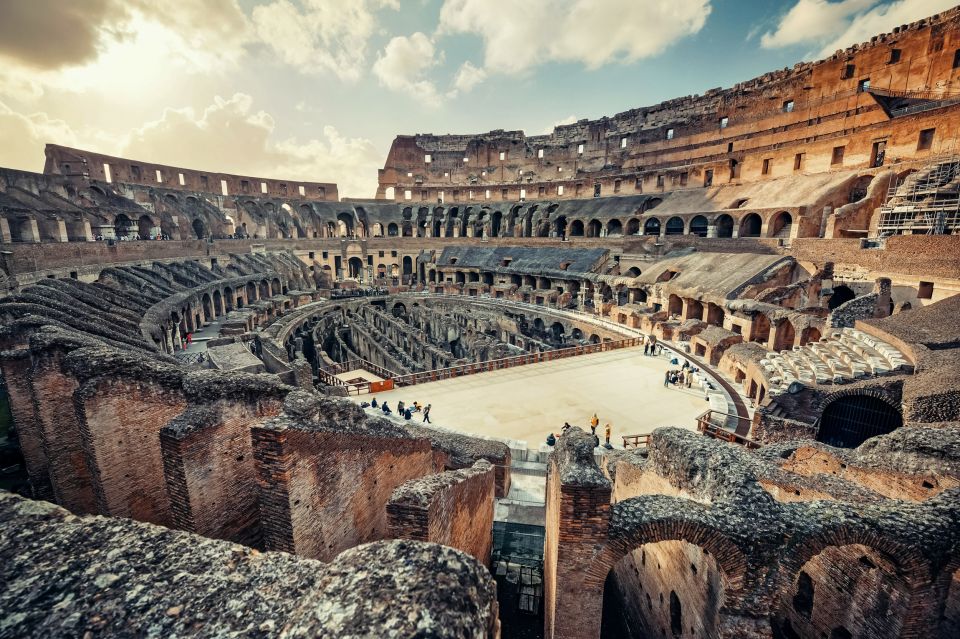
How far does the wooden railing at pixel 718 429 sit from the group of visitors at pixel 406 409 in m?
8.79

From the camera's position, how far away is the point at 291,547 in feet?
16.0

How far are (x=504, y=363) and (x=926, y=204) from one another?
21.4 m

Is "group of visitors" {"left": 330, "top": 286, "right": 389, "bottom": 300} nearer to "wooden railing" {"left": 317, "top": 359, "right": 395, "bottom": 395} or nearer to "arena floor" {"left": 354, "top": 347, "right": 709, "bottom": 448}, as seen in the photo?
"wooden railing" {"left": 317, "top": 359, "right": 395, "bottom": 395}

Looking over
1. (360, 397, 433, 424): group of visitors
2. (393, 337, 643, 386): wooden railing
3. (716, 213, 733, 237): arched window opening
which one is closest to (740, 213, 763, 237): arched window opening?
(716, 213, 733, 237): arched window opening

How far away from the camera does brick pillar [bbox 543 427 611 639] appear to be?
15.7ft

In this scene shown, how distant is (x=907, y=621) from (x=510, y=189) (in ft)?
153

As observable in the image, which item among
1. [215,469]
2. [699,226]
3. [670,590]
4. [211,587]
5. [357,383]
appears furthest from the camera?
[699,226]

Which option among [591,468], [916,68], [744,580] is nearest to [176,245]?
[591,468]

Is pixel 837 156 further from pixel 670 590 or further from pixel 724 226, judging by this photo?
pixel 670 590

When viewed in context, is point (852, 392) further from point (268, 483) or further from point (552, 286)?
point (552, 286)

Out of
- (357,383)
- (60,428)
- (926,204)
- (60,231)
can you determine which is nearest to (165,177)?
(60,231)

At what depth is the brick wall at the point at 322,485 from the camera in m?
4.75

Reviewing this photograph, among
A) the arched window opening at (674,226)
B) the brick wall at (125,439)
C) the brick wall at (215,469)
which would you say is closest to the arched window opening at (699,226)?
the arched window opening at (674,226)

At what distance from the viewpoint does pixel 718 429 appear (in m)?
12.2
